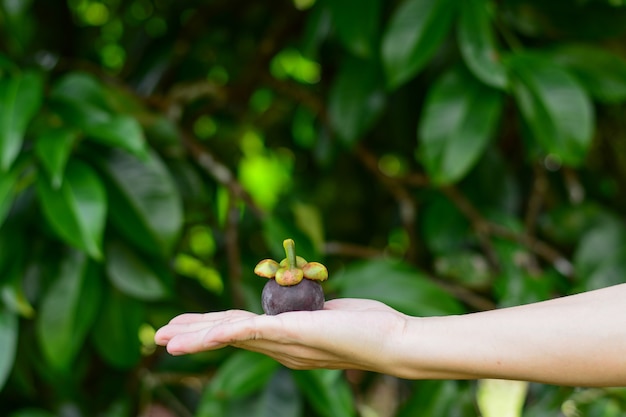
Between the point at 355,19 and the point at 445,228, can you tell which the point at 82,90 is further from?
the point at 445,228

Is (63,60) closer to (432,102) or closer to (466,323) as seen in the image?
(432,102)

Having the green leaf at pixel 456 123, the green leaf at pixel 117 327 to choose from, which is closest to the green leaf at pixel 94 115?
the green leaf at pixel 117 327

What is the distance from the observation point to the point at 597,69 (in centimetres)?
158

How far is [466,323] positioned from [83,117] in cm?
79

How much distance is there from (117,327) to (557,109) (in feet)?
2.99

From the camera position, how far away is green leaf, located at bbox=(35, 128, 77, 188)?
126 cm

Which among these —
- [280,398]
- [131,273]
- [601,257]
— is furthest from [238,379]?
[601,257]

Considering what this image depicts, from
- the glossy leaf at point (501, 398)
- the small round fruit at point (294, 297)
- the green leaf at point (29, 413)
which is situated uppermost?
the small round fruit at point (294, 297)

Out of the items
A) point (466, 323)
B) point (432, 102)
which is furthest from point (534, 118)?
point (466, 323)

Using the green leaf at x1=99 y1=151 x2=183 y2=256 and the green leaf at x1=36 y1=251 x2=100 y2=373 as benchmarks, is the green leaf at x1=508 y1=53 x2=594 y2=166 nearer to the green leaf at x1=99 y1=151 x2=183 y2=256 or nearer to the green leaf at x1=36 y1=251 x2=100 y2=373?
the green leaf at x1=99 y1=151 x2=183 y2=256

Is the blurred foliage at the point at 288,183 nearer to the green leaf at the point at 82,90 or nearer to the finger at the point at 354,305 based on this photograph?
the green leaf at the point at 82,90

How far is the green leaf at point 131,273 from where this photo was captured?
1.51m

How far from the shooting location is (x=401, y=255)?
7.06 ft

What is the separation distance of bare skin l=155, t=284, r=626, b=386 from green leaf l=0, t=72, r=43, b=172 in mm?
504
